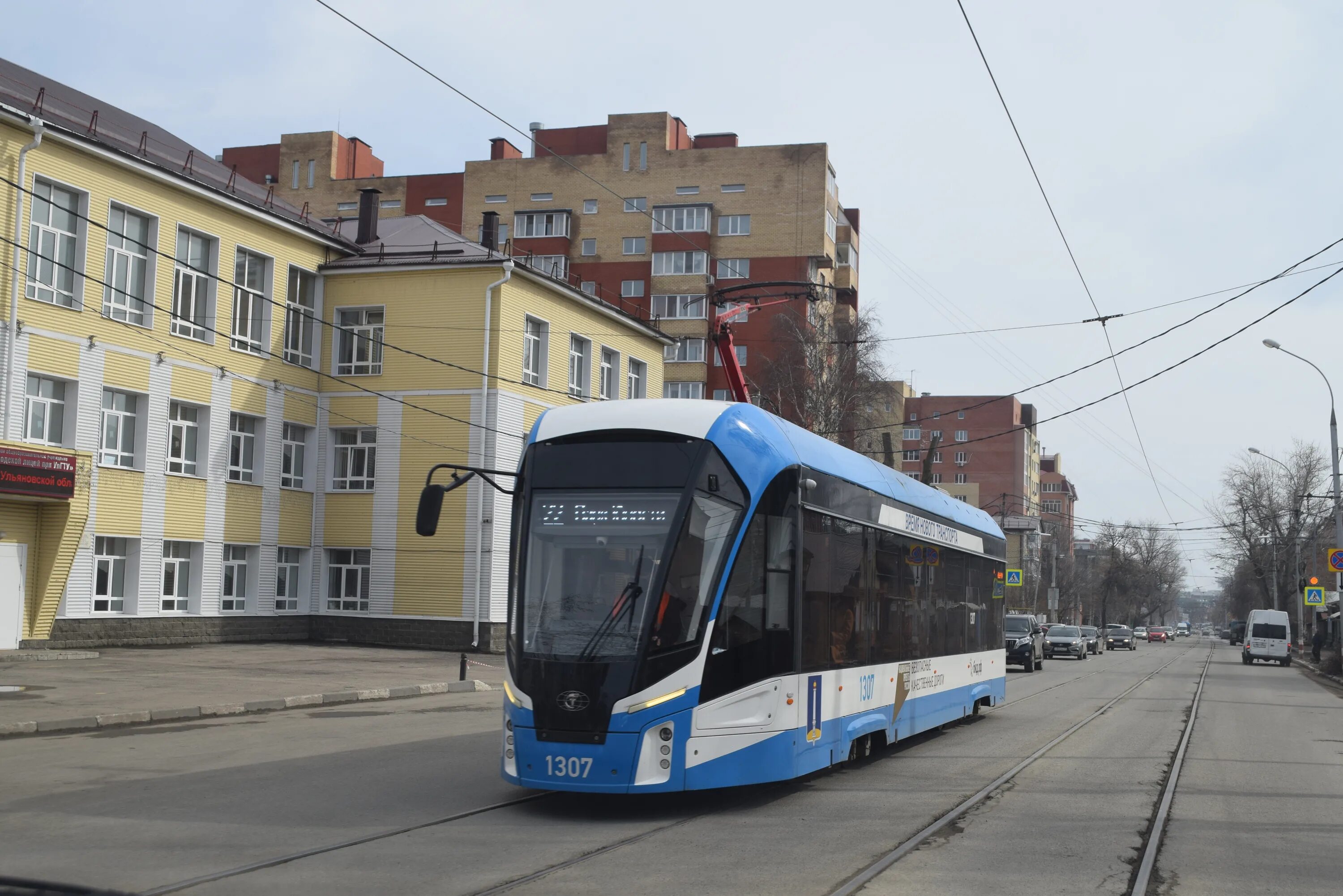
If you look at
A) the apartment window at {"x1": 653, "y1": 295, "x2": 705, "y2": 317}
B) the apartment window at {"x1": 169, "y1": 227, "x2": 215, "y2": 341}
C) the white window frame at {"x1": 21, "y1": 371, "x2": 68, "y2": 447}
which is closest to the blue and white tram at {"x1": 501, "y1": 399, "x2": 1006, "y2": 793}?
the white window frame at {"x1": 21, "y1": 371, "x2": 68, "y2": 447}

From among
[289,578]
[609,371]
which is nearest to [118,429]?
[289,578]

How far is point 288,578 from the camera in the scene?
34.8 metres

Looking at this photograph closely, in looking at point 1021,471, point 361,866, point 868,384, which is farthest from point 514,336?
point 1021,471

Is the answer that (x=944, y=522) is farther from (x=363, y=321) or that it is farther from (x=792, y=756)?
(x=363, y=321)

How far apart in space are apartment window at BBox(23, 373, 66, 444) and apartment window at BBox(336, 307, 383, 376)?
29.7 feet

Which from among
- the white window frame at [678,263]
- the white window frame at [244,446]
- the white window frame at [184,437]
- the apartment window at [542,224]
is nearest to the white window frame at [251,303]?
the white window frame at [244,446]

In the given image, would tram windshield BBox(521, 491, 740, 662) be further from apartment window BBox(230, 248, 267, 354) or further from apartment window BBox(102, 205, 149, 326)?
apartment window BBox(230, 248, 267, 354)

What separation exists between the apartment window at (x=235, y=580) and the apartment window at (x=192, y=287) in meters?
5.60

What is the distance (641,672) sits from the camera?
884 cm

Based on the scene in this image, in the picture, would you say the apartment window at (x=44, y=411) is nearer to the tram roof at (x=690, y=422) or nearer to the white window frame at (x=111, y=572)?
the white window frame at (x=111, y=572)

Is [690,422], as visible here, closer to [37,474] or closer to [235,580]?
[37,474]

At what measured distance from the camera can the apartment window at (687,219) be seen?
209ft

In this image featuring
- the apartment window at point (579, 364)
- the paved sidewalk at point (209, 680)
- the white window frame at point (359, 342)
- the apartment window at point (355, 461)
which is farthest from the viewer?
the apartment window at point (579, 364)

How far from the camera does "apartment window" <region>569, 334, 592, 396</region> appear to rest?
127ft
